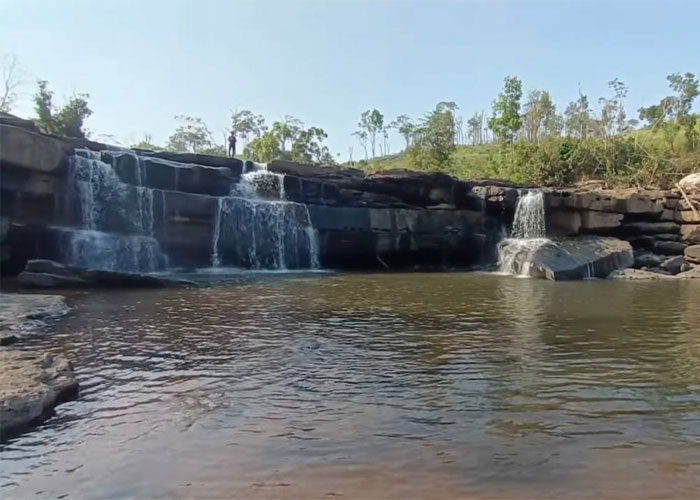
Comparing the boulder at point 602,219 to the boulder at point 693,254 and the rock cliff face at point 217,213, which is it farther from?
the rock cliff face at point 217,213

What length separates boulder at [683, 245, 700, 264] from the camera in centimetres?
2203

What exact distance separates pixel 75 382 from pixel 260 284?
34.4ft

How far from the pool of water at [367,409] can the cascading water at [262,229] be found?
11.6m

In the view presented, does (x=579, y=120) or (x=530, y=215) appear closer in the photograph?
(x=530, y=215)

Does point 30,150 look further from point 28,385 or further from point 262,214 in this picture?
point 28,385

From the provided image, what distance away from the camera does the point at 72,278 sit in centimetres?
1388

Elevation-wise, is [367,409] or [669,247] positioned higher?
[669,247]

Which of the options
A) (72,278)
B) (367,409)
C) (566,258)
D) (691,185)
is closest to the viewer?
(367,409)

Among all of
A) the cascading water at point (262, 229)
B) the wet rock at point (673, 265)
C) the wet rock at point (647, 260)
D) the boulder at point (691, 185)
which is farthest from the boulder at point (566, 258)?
the cascading water at point (262, 229)

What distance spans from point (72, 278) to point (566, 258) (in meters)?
14.9

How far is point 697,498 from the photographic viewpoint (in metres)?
3.23

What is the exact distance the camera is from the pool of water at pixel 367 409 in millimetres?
3482

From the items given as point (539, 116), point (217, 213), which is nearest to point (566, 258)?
point (217, 213)

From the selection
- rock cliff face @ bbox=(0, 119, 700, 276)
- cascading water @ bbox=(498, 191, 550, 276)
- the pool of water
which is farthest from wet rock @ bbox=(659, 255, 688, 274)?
the pool of water
